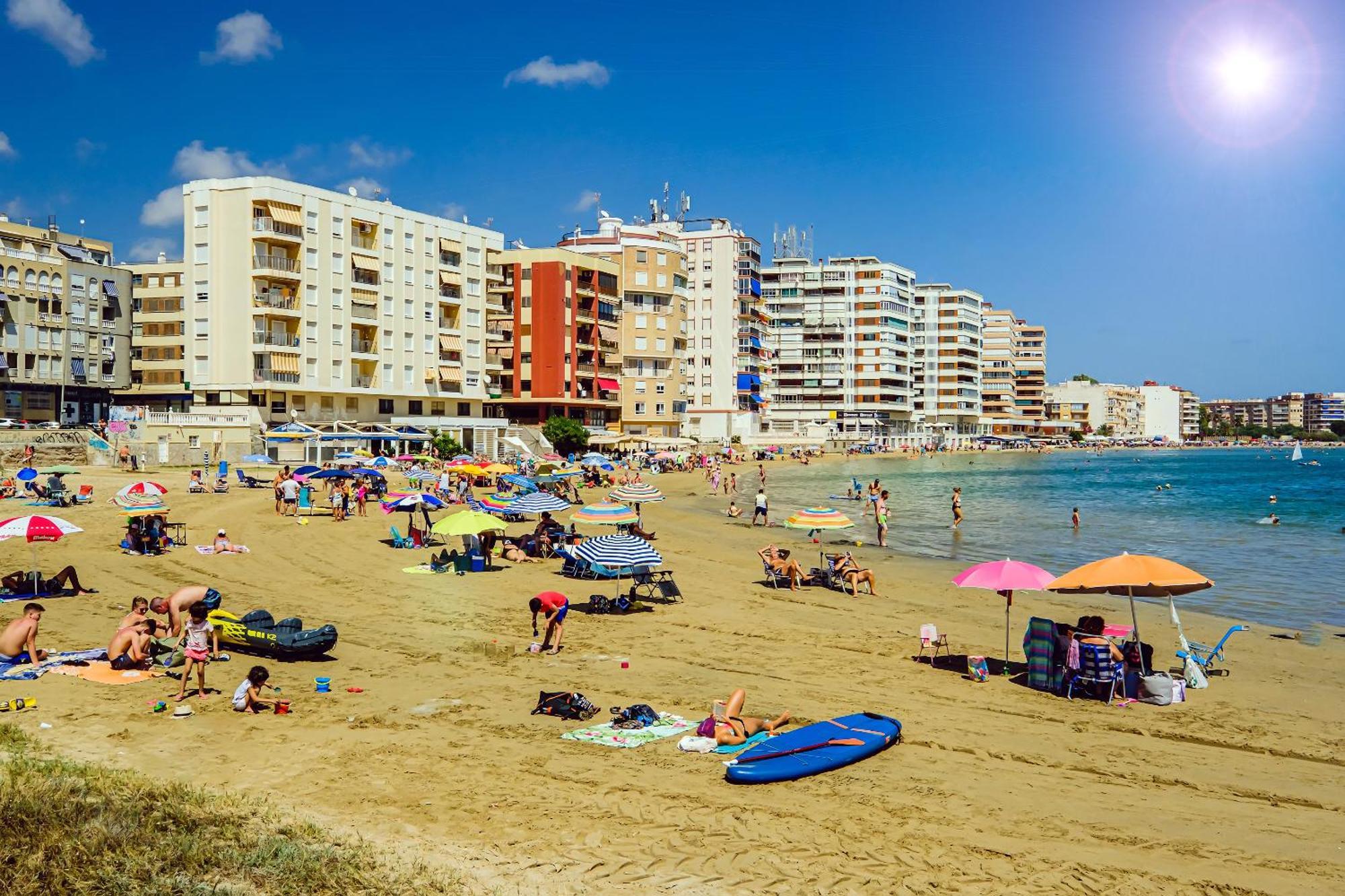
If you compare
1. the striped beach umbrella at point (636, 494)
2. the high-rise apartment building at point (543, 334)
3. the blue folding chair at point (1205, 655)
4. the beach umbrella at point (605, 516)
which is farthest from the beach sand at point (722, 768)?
the high-rise apartment building at point (543, 334)

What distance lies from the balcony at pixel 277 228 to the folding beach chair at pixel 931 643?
52666 millimetres

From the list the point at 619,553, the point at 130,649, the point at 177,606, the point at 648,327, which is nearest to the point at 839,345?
the point at 648,327

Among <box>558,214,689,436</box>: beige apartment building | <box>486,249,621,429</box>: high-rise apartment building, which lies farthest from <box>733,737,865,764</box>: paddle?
<box>558,214,689,436</box>: beige apartment building

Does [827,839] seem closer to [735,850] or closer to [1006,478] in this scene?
[735,850]

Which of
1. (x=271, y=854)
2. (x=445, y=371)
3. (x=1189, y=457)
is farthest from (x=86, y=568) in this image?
(x=1189, y=457)

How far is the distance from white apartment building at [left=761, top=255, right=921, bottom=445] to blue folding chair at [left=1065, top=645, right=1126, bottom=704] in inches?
4829

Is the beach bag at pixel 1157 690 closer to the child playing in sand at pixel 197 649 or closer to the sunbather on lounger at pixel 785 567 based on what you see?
the sunbather on lounger at pixel 785 567

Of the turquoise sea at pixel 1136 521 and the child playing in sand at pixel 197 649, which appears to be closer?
the child playing in sand at pixel 197 649

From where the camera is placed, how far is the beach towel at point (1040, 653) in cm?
1294

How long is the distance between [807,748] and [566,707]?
303 cm

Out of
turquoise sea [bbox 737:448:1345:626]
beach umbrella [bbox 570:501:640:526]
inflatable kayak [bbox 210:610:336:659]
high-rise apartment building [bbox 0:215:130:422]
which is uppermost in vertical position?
high-rise apartment building [bbox 0:215:130:422]

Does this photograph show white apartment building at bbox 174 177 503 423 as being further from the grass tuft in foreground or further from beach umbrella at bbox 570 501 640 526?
the grass tuft in foreground

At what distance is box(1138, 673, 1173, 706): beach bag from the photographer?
1241 cm

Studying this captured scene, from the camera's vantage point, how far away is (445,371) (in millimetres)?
68375
